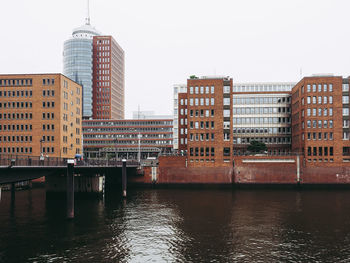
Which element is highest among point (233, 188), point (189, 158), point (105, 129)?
point (105, 129)

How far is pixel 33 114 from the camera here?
102 meters

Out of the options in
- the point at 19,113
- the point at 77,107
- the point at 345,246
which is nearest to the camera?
the point at 345,246

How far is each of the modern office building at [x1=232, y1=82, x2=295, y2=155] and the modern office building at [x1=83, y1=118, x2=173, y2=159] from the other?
172 ft

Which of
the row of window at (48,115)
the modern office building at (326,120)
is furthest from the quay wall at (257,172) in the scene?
the row of window at (48,115)

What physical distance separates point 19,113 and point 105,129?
64.8m

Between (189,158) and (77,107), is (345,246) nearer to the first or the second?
(189,158)

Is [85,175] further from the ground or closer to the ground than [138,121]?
closer to the ground

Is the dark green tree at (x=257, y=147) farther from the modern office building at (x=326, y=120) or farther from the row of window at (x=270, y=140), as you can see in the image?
the row of window at (x=270, y=140)

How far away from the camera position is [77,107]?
→ 114875mm

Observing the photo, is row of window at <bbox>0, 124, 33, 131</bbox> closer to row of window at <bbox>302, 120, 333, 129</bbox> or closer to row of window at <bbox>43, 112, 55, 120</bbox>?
row of window at <bbox>43, 112, 55, 120</bbox>

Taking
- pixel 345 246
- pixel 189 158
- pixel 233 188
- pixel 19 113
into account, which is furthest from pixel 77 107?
pixel 345 246

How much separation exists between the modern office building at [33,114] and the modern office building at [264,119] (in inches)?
2329

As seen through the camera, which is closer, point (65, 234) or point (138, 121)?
point (65, 234)

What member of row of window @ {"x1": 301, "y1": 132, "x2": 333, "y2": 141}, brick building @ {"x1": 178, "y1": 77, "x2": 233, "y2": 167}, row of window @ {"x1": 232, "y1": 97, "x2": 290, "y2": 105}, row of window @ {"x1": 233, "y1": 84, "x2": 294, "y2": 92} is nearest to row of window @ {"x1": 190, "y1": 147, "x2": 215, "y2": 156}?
brick building @ {"x1": 178, "y1": 77, "x2": 233, "y2": 167}
